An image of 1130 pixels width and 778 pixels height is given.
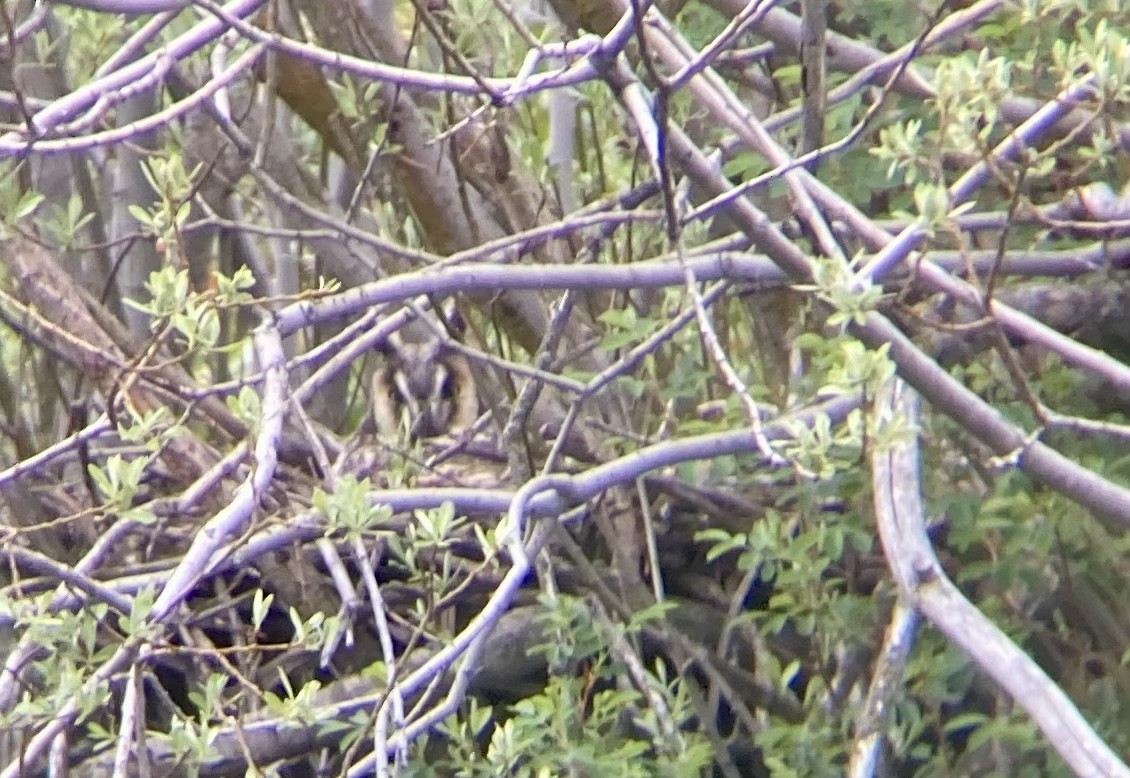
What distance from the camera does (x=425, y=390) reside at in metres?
3.42

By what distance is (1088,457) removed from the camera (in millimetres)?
2471

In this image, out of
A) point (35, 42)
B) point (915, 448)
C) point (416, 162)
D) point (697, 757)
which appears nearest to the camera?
point (915, 448)

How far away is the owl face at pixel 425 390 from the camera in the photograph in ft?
11.1

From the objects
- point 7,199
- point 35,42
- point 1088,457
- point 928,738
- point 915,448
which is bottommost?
point 928,738

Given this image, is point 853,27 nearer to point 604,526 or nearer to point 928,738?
point 604,526

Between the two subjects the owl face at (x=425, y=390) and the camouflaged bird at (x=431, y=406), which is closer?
the camouflaged bird at (x=431, y=406)

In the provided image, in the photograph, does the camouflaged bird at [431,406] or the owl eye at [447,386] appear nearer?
the camouflaged bird at [431,406]

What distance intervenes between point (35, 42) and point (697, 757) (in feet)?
6.78

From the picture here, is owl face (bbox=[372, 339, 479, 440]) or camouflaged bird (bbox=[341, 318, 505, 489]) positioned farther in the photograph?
owl face (bbox=[372, 339, 479, 440])

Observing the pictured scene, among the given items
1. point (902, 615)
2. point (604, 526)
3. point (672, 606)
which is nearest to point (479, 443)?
point (604, 526)

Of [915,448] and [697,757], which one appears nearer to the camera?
[915,448]

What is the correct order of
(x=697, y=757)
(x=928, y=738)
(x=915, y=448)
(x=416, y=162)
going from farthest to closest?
(x=416, y=162) < (x=928, y=738) < (x=697, y=757) < (x=915, y=448)

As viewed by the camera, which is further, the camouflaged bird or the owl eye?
the owl eye

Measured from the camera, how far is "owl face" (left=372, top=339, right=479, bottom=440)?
3391 mm
